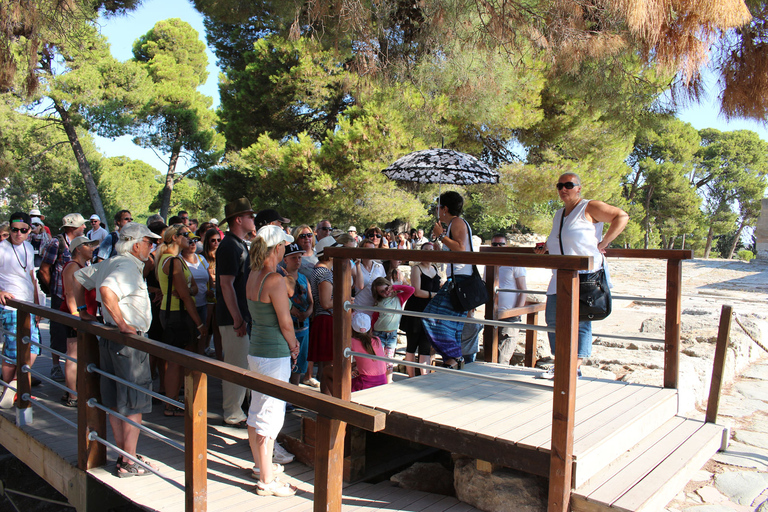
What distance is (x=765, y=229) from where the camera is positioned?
64.0 ft

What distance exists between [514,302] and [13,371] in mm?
4559

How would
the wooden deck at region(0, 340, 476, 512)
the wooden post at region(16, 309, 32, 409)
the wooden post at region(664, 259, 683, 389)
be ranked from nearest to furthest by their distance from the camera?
the wooden deck at region(0, 340, 476, 512)
the wooden post at region(664, 259, 683, 389)
the wooden post at region(16, 309, 32, 409)

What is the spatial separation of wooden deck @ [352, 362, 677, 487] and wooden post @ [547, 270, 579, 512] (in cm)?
8

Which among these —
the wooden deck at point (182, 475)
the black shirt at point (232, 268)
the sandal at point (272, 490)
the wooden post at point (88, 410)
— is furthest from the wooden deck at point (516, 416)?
the wooden post at point (88, 410)

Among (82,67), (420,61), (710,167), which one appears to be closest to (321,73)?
(82,67)

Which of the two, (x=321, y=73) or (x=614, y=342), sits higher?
(x=321, y=73)

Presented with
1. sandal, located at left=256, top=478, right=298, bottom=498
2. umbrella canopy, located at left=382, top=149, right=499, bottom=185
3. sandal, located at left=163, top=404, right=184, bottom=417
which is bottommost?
sandal, located at left=256, top=478, right=298, bottom=498

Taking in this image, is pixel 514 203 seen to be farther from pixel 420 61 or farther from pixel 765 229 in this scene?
pixel 420 61

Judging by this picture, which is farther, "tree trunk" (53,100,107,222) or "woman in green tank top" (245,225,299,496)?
"tree trunk" (53,100,107,222)

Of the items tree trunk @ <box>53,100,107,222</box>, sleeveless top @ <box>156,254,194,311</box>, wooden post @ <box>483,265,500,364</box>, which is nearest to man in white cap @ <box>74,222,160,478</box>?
sleeveless top @ <box>156,254,194,311</box>

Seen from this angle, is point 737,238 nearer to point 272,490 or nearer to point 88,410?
point 272,490

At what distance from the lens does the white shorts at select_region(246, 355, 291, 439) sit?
3107mm

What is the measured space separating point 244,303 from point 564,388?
248 cm

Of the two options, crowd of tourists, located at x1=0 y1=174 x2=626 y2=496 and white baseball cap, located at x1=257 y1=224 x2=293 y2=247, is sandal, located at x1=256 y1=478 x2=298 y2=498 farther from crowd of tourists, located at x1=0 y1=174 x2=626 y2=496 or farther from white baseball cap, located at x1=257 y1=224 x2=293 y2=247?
white baseball cap, located at x1=257 y1=224 x2=293 y2=247
